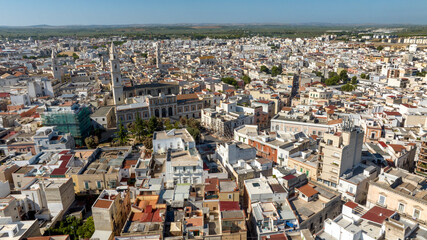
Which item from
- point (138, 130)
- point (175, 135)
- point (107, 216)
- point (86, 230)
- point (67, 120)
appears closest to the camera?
point (107, 216)

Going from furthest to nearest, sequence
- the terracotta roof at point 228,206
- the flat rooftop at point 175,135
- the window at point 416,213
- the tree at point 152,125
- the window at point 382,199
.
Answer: the tree at point 152,125
the flat rooftop at point 175,135
the window at point 382,199
the window at point 416,213
the terracotta roof at point 228,206

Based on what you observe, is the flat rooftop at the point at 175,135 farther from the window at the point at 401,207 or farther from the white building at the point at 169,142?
the window at the point at 401,207

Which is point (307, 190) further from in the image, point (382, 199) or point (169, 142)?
point (169, 142)

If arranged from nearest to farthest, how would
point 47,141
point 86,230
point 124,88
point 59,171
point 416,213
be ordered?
point 416,213 → point 86,230 → point 59,171 → point 47,141 → point 124,88

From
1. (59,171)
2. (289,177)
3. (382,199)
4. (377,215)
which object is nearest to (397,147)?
(382,199)

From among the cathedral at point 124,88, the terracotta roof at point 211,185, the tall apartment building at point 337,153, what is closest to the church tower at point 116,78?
the cathedral at point 124,88

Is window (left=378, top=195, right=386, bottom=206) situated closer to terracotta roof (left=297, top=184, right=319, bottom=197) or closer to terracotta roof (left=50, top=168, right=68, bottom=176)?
terracotta roof (left=297, top=184, right=319, bottom=197)
